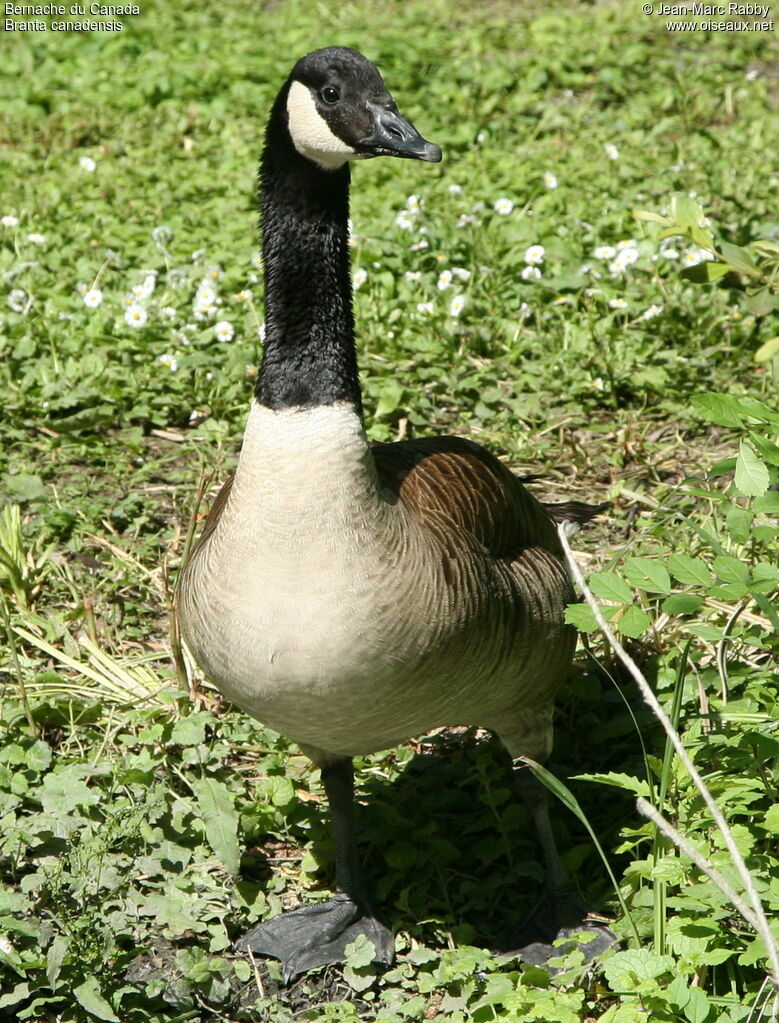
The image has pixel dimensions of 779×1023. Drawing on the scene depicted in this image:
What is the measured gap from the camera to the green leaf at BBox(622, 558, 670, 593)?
279cm

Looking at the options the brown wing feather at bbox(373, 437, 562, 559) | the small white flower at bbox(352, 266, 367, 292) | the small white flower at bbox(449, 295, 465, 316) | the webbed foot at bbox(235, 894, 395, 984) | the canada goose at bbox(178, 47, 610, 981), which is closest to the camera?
the canada goose at bbox(178, 47, 610, 981)

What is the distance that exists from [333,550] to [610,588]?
2.19 feet

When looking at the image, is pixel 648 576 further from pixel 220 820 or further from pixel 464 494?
pixel 220 820

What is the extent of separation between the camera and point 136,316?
237 inches

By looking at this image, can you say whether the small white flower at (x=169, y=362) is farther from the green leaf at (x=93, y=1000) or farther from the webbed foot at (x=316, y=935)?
the green leaf at (x=93, y=1000)

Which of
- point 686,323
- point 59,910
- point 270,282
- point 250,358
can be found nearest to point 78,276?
point 250,358

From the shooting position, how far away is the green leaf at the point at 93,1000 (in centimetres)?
308

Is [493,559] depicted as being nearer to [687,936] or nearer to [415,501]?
[415,501]

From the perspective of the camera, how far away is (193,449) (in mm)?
5512

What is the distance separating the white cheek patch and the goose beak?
0.06 meters

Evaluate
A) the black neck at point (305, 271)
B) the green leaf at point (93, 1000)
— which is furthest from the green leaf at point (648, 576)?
the green leaf at point (93, 1000)

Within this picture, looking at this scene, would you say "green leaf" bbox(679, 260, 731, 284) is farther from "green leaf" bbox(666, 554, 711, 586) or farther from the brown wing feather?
"green leaf" bbox(666, 554, 711, 586)

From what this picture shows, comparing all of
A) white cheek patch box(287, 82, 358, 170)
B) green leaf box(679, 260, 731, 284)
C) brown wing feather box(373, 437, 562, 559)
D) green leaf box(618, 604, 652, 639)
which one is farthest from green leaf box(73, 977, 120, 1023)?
green leaf box(679, 260, 731, 284)

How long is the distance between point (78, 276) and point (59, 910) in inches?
162
